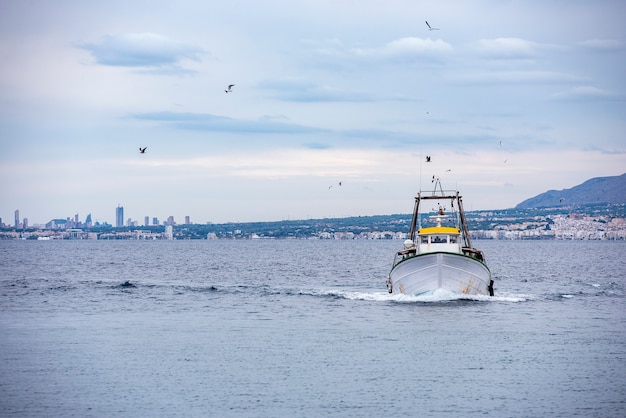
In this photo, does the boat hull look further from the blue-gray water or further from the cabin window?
the cabin window

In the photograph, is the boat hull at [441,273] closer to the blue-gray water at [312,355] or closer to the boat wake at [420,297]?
the boat wake at [420,297]

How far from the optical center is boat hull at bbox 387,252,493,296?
6272 cm

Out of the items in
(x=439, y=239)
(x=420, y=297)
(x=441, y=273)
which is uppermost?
(x=439, y=239)

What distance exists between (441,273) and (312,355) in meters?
23.5

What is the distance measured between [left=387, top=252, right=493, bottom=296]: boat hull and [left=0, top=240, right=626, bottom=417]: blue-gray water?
919 mm

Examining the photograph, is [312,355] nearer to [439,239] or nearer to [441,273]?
[441,273]

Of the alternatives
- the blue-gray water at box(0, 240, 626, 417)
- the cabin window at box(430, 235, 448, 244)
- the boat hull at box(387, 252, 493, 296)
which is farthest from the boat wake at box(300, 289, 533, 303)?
the cabin window at box(430, 235, 448, 244)

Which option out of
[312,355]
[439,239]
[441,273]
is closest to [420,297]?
[441,273]

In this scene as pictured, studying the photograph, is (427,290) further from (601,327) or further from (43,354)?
(43,354)

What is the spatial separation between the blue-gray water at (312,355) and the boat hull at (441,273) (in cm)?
92

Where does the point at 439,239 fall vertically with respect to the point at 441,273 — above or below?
above

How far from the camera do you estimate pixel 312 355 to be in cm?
4159

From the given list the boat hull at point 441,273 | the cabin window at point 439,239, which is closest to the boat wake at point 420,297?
the boat hull at point 441,273

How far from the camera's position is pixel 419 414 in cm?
3055
